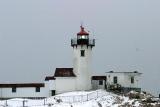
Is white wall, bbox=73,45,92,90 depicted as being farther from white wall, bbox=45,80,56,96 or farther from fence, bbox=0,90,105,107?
fence, bbox=0,90,105,107

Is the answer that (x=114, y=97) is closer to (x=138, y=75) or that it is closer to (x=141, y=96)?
(x=141, y=96)

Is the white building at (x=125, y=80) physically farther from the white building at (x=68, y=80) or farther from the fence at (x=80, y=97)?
the fence at (x=80, y=97)

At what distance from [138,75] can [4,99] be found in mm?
16509

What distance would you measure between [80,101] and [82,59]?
881cm

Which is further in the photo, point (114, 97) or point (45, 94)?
point (45, 94)

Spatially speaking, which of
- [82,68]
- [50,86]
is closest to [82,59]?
[82,68]

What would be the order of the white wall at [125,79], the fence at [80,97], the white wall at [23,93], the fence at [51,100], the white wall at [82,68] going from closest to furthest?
the fence at [51,100]
the fence at [80,97]
the white wall at [82,68]
the white wall at [23,93]
the white wall at [125,79]

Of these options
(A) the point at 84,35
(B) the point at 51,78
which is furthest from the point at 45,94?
(A) the point at 84,35

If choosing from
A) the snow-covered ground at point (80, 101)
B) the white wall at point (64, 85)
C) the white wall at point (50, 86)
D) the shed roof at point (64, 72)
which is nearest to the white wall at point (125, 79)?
the shed roof at point (64, 72)

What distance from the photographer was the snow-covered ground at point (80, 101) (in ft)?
248

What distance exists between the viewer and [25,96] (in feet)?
280

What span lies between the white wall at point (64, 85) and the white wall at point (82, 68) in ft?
2.37

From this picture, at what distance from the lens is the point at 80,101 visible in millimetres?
77125

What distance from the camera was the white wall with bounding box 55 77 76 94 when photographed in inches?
3307
